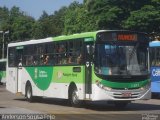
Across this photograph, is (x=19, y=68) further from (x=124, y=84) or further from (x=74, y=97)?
(x=124, y=84)

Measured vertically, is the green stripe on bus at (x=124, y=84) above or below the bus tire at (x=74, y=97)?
above

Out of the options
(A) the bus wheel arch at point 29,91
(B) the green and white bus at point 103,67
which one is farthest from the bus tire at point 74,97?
(A) the bus wheel arch at point 29,91

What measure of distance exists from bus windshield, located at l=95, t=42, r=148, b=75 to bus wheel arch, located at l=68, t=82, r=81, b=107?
2008mm

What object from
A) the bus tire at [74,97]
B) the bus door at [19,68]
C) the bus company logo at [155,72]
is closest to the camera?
the bus tire at [74,97]

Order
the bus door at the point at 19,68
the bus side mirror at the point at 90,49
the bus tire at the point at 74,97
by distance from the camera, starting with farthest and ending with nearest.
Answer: the bus door at the point at 19,68, the bus tire at the point at 74,97, the bus side mirror at the point at 90,49

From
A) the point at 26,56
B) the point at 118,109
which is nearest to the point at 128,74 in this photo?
the point at 118,109

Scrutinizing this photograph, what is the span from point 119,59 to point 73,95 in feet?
9.97

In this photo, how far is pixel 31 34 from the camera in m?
93.3

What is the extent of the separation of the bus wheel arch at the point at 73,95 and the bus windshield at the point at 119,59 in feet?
6.59

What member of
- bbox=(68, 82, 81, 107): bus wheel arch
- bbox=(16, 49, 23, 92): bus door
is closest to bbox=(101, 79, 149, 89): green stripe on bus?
bbox=(68, 82, 81, 107): bus wheel arch

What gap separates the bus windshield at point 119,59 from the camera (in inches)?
812

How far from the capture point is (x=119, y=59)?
2069 cm

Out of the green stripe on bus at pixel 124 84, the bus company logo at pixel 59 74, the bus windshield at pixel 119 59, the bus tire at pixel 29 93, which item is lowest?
the bus tire at pixel 29 93

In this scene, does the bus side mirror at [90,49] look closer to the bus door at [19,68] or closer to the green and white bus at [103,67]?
the green and white bus at [103,67]
